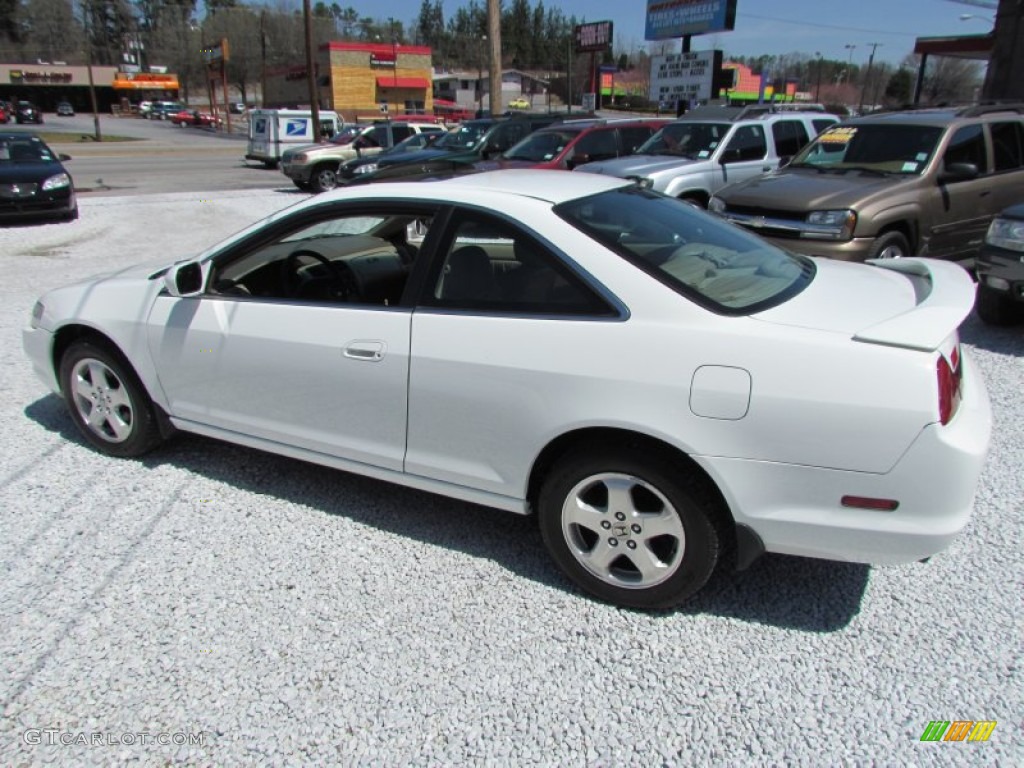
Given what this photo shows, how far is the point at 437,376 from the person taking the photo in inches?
109

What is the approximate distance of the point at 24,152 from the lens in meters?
12.8

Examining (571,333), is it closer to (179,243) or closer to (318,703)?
(318,703)

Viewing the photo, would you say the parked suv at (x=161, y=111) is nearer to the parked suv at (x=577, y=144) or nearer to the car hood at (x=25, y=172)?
the car hood at (x=25, y=172)

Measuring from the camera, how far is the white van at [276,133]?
25234 mm

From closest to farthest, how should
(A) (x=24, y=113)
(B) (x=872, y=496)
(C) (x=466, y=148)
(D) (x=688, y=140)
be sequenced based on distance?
(B) (x=872, y=496)
(D) (x=688, y=140)
(C) (x=466, y=148)
(A) (x=24, y=113)

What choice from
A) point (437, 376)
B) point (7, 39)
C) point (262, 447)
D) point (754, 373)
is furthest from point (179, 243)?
point (7, 39)

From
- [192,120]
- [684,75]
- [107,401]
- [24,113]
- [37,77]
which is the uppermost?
[37,77]

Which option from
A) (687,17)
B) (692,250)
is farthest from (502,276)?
(687,17)

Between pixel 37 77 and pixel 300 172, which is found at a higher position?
pixel 37 77

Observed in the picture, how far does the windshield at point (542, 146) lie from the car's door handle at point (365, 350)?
379 inches

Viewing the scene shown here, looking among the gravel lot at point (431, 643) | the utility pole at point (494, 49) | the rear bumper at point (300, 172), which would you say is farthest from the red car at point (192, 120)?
the gravel lot at point (431, 643)

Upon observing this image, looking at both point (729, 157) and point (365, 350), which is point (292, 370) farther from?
point (729, 157)

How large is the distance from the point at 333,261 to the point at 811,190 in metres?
5.06

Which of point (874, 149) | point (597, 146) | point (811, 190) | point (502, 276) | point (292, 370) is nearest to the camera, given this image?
point (502, 276)
